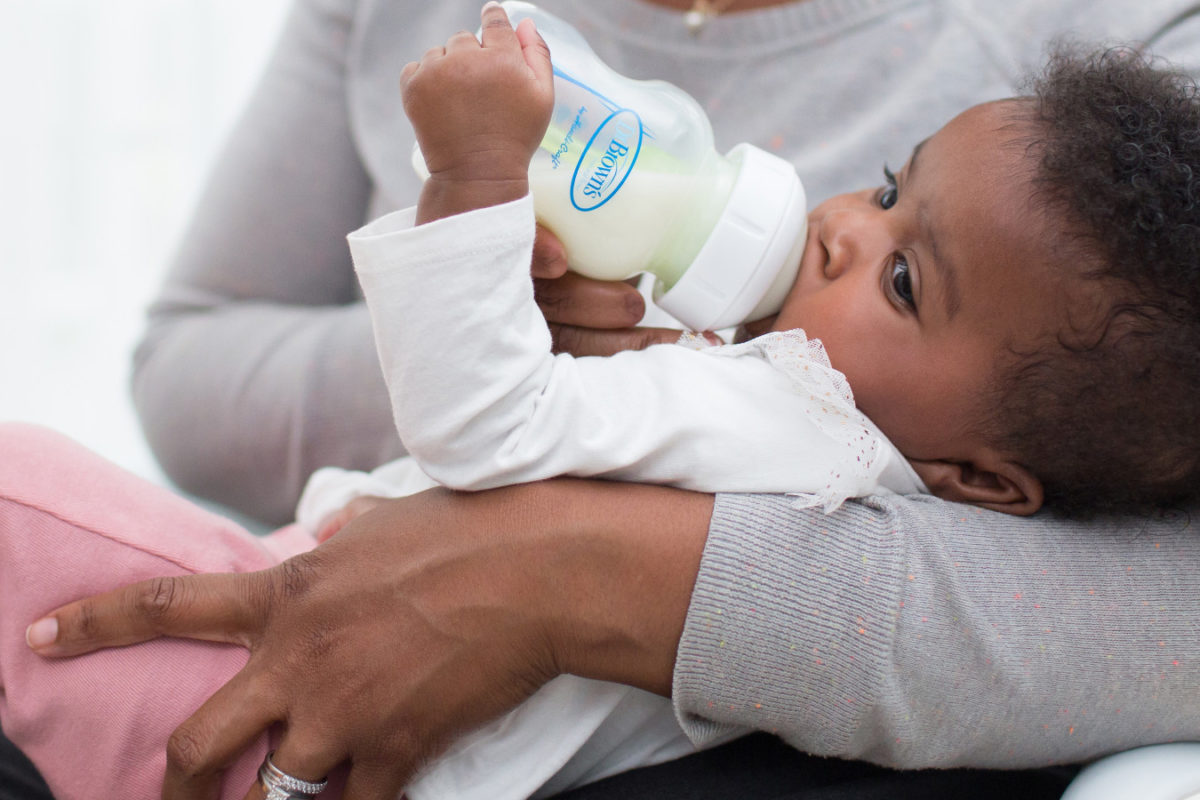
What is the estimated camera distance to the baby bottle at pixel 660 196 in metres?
0.75

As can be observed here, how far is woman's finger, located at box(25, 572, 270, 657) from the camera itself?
0.70m

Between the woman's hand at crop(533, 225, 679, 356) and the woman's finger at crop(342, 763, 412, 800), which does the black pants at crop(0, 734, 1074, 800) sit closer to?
the woman's finger at crop(342, 763, 412, 800)

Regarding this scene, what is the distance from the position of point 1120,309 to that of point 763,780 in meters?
0.47

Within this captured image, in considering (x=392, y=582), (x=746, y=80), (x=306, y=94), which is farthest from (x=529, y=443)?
(x=306, y=94)

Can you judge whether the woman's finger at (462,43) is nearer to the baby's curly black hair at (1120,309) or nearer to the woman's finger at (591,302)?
the woman's finger at (591,302)

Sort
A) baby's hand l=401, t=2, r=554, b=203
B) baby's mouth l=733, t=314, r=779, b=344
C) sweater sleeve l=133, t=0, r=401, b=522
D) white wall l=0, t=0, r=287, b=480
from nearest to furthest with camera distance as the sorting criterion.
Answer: baby's hand l=401, t=2, r=554, b=203 < baby's mouth l=733, t=314, r=779, b=344 < sweater sleeve l=133, t=0, r=401, b=522 < white wall l=0, t=0, r=287, b=480

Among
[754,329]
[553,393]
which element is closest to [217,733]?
[553,393]

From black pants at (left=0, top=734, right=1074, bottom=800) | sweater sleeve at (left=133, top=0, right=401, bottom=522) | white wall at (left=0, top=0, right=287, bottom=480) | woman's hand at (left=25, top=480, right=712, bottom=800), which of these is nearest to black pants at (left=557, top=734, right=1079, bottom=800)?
black pants at (left=0, top=734, right=1074, bottom=800)

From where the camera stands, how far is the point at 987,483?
847 mm

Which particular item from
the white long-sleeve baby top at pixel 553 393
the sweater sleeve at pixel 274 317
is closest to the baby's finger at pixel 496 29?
the white long-sleeve baby top at pixel 553 393

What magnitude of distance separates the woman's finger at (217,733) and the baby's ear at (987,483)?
0.58 meters

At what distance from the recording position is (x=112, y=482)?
776 millimetres

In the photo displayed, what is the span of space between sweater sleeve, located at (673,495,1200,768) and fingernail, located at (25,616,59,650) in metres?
0.46

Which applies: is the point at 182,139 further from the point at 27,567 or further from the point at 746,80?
the point at 27,567
